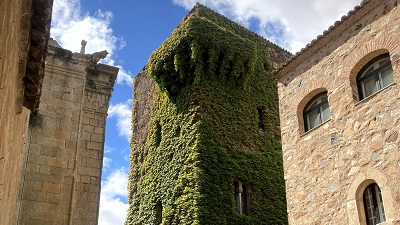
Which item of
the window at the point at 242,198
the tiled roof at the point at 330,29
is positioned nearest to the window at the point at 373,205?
the tiled roof at the point at 330,29

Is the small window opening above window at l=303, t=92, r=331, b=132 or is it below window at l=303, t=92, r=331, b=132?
below

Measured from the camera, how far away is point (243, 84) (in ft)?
66.4

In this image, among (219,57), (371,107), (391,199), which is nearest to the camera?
(391,199)

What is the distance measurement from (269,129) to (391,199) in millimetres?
11024

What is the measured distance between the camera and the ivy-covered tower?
57.5 ft

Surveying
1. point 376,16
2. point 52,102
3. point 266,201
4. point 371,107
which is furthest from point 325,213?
point 266,201

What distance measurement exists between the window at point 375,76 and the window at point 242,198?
8.12 meters

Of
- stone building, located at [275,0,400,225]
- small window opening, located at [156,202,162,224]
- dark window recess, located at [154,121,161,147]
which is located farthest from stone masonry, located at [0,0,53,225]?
dark window recess, located at [154,121,161,147]

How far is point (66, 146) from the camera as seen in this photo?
9930mm

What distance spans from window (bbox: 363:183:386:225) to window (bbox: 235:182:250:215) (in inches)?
324

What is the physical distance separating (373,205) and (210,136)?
898 cm

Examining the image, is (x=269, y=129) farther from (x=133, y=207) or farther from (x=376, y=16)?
(x=376, y=16)

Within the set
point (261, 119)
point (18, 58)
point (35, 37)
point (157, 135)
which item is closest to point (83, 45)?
point (35, 37)

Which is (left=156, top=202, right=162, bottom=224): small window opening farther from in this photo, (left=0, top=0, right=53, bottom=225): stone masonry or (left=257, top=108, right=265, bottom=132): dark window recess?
(left=0, top=0, right=53, bottom=225): stone masonry
